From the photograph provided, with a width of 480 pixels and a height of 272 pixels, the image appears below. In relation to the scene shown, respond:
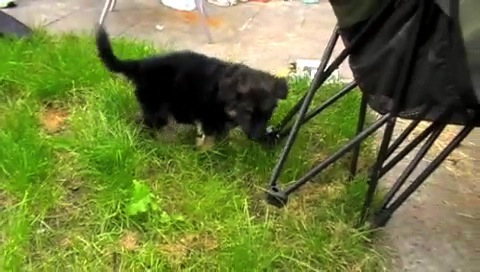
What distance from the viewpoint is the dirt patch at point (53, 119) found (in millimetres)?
3154

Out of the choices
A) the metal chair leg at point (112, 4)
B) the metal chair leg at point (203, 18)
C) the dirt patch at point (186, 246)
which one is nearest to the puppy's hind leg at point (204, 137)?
the dirt patch at point (186, 246)

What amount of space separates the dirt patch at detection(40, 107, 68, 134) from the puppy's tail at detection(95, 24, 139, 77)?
0.33m

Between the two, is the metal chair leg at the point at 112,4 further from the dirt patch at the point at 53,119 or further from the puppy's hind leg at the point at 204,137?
the puppy's hind leg at the point at 204,137

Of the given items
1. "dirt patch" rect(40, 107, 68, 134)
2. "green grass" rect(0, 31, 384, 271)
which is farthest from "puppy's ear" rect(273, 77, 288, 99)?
"dirt patch" rect(40, 107, 68, 134)

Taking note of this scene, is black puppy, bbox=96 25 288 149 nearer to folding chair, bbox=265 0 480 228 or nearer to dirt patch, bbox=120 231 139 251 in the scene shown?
folding chair, bbox=265 0 480 228

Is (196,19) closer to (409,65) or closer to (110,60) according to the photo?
(110,60)

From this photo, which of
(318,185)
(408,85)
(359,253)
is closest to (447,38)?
(408,85)

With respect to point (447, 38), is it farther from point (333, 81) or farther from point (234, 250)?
point (333, 81)

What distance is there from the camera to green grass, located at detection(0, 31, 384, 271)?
2.50 meters

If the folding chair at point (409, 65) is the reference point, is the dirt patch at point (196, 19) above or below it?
below

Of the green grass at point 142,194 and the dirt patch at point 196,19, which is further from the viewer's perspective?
the dirt patch at point 196,19

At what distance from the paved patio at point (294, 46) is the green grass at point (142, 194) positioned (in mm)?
190

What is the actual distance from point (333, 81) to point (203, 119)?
0.86 meters

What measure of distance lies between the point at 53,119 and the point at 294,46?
4.92 ft
